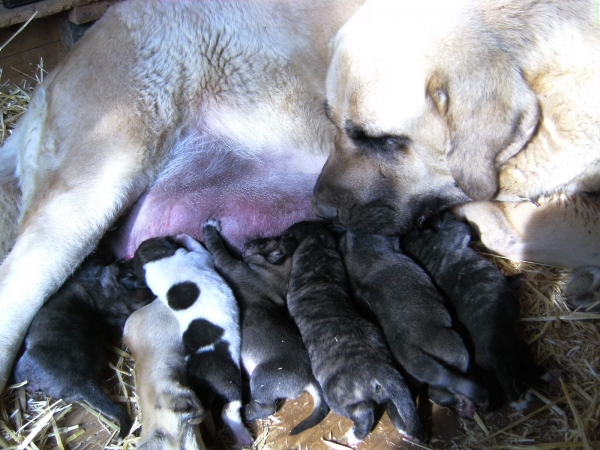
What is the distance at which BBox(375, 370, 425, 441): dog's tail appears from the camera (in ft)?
6.93

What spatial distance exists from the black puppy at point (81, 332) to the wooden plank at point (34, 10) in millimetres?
1818

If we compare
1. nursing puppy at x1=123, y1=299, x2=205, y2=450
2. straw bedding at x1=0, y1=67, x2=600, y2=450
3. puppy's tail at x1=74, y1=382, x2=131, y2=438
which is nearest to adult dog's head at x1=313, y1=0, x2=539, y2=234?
straw bedding at x1=0, y1=67, x2=600, y2=450

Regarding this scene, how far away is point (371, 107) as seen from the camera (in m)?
2.39

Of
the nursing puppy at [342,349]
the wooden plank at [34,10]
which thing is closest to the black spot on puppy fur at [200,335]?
the nursing puppy at [342,349]

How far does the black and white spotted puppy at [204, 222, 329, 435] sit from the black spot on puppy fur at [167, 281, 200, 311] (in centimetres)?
22

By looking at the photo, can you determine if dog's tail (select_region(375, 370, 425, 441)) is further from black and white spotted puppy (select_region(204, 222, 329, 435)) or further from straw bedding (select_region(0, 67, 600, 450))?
black and white spotted puppy (select_region(204, 222, 329, 435))

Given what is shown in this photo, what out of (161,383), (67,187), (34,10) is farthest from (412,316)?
(34,10)

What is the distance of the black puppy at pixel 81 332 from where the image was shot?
239 centimetres

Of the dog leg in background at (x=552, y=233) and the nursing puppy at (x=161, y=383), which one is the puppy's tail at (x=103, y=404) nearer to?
the nursing puppy at (x=161, y=383)

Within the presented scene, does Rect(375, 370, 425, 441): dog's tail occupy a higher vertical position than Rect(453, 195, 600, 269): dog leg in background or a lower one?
higher

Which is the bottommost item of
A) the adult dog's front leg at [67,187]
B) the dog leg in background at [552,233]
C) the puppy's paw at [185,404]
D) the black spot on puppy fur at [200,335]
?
the dog leg in background at [552,233]

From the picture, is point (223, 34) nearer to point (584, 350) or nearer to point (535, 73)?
point (535, 73)

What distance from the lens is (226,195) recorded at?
304 cm

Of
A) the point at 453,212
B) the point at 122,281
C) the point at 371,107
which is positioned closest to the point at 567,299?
the point at 453,212
